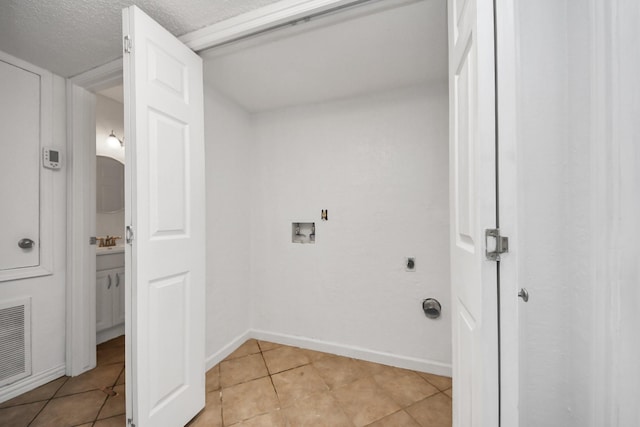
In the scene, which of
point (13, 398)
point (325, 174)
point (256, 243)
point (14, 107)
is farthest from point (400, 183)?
point (13, 398)

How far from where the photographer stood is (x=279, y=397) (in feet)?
5.43

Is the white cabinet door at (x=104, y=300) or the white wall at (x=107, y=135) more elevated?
the white wall at (x=107, y=135)

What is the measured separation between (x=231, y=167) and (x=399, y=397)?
2184 millimetres

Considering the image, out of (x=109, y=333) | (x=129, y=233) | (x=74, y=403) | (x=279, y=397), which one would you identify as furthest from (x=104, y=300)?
(x=279, y=397)

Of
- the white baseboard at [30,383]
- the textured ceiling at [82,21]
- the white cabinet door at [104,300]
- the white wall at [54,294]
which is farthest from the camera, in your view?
the white cabinet door at [104,300]

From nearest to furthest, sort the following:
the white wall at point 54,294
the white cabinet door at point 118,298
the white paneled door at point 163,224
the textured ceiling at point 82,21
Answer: the white paneled door at point 163,224, the textured ceiling at point 82,21, the white wall at point 54,294, the white cabinet door at point 118,298

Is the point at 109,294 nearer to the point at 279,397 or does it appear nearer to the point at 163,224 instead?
the point at 163,224

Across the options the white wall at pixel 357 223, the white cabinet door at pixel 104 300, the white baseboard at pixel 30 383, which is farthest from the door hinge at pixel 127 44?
the white baseboard at pixel 30 383

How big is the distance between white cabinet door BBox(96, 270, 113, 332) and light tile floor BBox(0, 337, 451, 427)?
37 centimetres

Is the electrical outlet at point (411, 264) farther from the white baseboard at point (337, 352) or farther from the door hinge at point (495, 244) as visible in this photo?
the door hinge at point (495, 244)

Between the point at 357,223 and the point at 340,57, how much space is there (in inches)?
49.2

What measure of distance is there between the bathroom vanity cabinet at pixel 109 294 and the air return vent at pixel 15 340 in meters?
0.60

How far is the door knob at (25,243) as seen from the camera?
1.71m

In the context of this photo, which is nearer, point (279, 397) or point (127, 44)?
point (127, 44)
